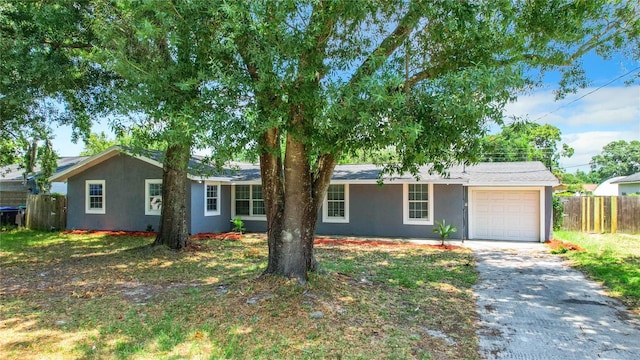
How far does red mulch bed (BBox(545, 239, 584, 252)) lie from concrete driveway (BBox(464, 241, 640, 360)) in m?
2.89

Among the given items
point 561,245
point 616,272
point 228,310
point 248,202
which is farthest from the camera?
point 248,202

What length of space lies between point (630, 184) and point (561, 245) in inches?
806

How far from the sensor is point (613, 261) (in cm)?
993

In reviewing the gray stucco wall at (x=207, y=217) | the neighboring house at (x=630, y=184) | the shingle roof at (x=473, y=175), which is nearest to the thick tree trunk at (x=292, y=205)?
the shingle roof at (x=473, y=175)

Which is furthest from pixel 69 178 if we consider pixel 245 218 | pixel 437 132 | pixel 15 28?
pixel 437 132

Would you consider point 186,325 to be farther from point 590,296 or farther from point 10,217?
point 10,217

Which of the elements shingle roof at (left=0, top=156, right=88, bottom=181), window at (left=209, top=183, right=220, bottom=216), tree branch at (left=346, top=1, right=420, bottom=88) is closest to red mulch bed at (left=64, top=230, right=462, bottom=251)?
window at (left=209, top=183, right=220, bottom=216)

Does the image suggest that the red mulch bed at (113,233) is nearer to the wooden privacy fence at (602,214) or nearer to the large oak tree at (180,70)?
the large oak tree at (180,70)

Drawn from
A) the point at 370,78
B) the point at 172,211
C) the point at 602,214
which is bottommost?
the point at 602,214

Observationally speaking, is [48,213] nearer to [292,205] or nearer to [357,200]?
[357,200]

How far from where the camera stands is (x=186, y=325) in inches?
199

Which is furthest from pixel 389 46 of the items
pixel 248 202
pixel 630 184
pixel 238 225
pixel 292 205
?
pixel 630 184

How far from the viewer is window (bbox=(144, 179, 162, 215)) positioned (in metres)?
15.7

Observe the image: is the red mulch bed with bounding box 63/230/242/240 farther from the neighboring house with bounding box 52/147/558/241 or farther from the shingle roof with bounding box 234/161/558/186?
the shingle roof with bounding box 234/161/558/186
